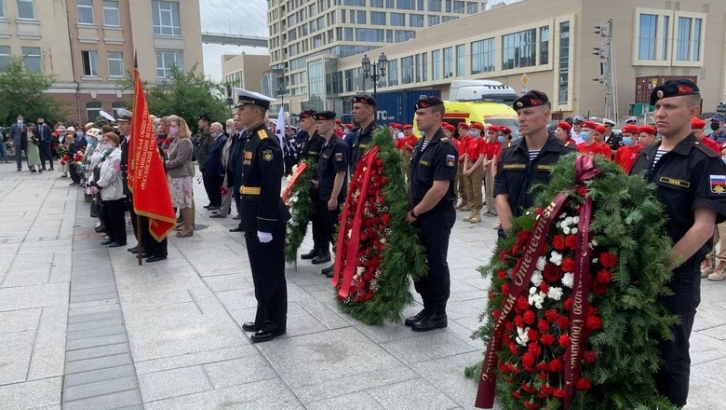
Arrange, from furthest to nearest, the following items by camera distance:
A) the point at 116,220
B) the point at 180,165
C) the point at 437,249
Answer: the point at 180,165 < the point at 116,220 < the point at 437,249

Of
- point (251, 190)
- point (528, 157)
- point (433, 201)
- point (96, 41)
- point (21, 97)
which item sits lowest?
point (433, 201)

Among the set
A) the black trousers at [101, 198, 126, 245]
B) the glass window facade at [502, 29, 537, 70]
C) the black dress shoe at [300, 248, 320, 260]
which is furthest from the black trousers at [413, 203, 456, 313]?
the glass window facade at [502, 29, 537, 70]

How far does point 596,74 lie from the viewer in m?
42.2

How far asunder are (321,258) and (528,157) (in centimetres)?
413

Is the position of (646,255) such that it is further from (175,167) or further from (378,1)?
(378,1)

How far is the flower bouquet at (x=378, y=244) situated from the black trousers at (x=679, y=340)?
2.13 meters

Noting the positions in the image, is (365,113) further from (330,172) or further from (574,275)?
(574,275)

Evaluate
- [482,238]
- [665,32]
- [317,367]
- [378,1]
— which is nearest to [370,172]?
[317,367]

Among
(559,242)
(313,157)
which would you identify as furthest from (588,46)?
(559,242)

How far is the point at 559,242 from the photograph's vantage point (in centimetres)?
284

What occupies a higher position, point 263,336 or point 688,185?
point 688,185


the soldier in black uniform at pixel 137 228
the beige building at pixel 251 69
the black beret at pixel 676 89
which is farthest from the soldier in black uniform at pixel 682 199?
the beige building at pixel 251 69

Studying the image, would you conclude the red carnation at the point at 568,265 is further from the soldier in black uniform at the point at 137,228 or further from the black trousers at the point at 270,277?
the soldier in black uniform at the point at 137,228

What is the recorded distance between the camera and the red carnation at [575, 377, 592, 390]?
279 cm
